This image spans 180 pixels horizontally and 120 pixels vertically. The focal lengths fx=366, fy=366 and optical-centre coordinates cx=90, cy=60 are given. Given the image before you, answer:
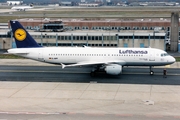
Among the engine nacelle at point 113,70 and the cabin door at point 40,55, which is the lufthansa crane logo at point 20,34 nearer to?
the cabin door at point 40,55

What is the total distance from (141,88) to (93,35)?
39.4 meters

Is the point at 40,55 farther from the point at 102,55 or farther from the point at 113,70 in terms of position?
the point at 113,70

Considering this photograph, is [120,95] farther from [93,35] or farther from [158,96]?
[93,35]

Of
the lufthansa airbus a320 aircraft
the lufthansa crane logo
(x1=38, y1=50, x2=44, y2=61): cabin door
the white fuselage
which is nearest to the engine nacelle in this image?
the lufthansa airbus a320 aircraft

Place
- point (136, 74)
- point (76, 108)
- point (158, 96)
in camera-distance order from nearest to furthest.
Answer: point (76, 108) → point (158, 96) → point (136, 74)

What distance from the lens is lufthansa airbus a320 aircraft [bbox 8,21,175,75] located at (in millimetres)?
48688

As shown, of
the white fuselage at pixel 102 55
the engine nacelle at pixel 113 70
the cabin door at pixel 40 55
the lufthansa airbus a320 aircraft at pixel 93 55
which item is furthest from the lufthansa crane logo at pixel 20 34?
the engine nacelle at pixel 113 70

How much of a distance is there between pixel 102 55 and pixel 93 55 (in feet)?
4.03

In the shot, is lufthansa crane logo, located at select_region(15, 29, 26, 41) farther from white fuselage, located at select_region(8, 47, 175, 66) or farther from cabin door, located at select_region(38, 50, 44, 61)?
cabin door, located at select_region(38, 50, 44, 61)

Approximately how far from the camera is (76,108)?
3331 cm

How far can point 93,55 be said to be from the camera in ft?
162

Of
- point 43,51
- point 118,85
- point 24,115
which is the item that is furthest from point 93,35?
point 24,115

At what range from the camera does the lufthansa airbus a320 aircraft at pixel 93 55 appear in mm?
48688

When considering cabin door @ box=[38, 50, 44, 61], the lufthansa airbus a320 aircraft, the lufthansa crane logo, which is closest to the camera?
the lufthansa airbus a320 aircraft
